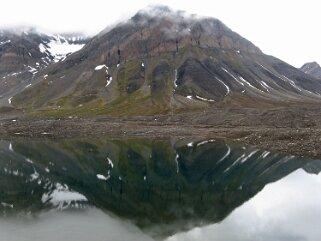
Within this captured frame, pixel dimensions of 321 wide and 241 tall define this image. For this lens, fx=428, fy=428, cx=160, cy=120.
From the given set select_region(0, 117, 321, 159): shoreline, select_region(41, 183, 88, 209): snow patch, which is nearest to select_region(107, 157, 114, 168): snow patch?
select_region(41, 183, 88, 209): snow patch

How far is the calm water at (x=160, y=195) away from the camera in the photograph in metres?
40.2

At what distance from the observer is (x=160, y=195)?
185 feet

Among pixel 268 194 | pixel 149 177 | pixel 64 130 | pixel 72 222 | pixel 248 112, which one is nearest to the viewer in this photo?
pixel 72 222

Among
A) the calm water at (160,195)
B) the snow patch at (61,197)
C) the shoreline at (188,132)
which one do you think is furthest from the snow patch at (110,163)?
the shoreline at (188,132)

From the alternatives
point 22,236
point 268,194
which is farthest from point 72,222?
point 268,194

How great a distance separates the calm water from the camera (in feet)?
132

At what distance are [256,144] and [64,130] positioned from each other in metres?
75.1

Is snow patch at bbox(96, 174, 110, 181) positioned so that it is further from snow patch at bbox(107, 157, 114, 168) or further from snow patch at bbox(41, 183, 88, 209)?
snow patch at bbox(107, 157, 114, 168)

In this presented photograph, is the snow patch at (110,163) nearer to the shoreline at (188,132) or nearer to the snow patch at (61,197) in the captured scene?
the snow patch at (61,197)

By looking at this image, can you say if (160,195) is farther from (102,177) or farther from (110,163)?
(110,163)

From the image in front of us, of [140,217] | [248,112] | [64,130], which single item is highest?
[140,217]

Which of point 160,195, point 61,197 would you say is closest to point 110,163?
point 61,197

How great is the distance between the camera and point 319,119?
136750mm

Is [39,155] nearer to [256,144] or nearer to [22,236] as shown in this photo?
[256,144]
